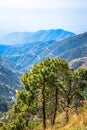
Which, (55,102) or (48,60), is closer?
(48,60)

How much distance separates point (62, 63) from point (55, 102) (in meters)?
7.34

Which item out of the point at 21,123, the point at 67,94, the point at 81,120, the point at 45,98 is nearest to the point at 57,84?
the point at 45,98

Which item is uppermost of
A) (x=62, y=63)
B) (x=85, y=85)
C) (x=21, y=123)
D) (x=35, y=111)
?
(x=62, y=63)

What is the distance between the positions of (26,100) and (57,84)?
5945 mm

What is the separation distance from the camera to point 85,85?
65688mm

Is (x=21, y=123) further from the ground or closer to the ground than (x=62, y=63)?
closer to the ground

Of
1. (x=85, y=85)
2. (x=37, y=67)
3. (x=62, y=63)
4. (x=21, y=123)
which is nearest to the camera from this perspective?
(x=37, y=67)

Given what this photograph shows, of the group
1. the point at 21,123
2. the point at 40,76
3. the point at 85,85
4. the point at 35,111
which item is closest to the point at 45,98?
the point at 35,111

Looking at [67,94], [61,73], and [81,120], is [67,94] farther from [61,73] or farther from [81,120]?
[81,120]

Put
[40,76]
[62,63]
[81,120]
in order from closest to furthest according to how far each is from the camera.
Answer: [81,120] → [40,76] → [62,63]

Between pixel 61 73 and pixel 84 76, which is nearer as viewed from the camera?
pixel 61 73

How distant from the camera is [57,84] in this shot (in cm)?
5256

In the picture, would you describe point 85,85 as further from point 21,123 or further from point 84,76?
point 21,123

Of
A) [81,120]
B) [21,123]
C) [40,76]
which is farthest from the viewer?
[21,123]
